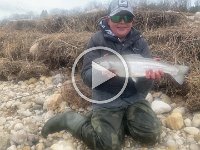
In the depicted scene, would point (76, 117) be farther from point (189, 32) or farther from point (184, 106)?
point (189, 32)

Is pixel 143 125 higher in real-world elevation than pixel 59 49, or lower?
lower

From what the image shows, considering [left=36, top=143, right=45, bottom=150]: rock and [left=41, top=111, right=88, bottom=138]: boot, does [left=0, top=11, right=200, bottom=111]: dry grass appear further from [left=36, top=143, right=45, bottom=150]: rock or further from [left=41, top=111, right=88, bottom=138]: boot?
[left=36, top=143, right=45, bottom=150]: rock

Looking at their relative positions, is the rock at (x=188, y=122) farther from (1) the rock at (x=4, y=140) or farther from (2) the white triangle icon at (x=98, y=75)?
(1) the rock at (x=4, y=140)

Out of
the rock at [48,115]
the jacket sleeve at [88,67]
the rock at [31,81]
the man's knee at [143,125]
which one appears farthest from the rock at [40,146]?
the rock at [31,81]

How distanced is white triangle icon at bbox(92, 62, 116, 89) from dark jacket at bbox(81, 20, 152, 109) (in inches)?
2.8

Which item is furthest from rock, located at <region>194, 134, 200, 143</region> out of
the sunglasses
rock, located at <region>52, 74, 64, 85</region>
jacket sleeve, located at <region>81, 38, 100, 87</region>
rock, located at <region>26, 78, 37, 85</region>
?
rock, located at <region>26, 78, 37, 85</region>

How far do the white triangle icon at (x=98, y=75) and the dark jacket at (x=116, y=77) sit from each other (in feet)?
0.24

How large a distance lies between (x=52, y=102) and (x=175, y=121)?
5.10 ft

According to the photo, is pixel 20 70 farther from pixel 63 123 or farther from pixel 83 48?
pixel 63 123

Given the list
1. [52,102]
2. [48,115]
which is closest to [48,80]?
[52,102]

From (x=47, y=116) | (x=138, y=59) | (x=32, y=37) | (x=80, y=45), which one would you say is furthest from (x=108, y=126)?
(x=32, y=37)

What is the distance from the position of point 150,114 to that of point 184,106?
28.0 inches

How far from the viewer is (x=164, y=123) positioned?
4363 millimetres

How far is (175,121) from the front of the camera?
4.25 meters
